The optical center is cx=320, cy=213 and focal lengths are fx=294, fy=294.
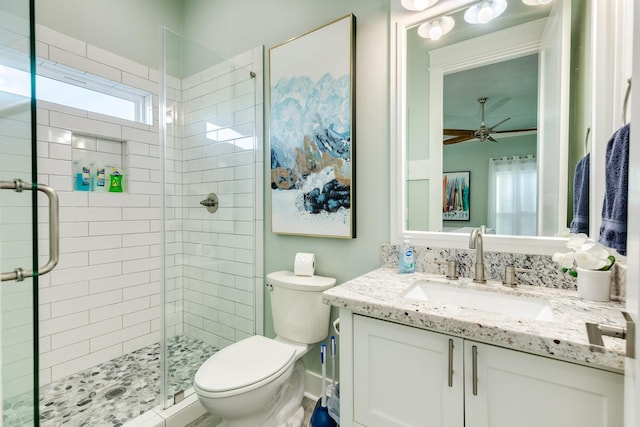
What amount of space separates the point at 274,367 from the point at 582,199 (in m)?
1.45

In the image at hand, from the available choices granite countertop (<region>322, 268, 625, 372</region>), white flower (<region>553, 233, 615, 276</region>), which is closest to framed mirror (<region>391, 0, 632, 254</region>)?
white flower (<region>553, 233, 615, 276</region>)

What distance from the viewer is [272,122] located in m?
1.96

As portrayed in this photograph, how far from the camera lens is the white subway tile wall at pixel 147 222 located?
184 cm

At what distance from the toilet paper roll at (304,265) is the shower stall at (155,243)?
0.44 metres

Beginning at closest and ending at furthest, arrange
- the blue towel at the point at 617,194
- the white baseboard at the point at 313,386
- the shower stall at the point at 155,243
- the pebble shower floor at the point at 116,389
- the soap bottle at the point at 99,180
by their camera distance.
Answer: the blue towel at the point at 617,194 < the pebble shower floor at the point at 116,389 < the shower stall at the point at 155,243 < the white baseboard at the point at 313,386 < the soap bottle at the point at 99,180

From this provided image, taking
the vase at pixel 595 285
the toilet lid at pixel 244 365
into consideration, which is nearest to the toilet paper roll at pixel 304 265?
the toilet lid at pixel 244 365

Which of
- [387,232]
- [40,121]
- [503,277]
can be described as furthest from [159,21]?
[503,277]

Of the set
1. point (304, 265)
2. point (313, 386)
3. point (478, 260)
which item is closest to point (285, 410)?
point (313, 386)

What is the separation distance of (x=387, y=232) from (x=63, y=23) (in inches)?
96.8

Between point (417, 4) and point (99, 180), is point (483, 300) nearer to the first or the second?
point (417, 4)

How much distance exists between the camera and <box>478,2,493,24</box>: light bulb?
1.31 meters

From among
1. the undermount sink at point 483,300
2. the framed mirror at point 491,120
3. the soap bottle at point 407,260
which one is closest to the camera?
the undermount sink at point 483,300

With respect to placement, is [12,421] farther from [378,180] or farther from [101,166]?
[101,166]

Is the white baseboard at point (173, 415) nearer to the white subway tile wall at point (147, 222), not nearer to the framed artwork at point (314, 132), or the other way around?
the white subway tile wall at point (147, 222)
